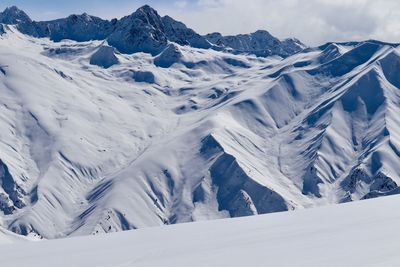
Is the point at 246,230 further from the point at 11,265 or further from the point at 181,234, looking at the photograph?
the point at 11,265

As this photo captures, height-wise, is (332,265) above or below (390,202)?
above

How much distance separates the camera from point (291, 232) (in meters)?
33.1

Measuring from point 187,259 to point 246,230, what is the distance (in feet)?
31.4

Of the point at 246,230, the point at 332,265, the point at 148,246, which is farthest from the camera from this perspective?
the point at 246,230

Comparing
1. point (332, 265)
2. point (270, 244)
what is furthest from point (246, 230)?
point (332, 265)

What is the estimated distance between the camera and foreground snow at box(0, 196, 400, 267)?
982 inches

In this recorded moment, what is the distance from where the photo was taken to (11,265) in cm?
2780

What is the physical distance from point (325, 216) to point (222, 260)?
50.8 feet

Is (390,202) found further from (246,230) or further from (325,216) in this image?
(246,230)

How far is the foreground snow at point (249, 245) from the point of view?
81.8 ft

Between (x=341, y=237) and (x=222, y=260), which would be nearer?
(x=222, y=260)

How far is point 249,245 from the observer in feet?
96.0

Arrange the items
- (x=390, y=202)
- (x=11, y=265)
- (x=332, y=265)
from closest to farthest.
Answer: (x=332, y=265)
(x=11, y=265)
(x=390, y=202)

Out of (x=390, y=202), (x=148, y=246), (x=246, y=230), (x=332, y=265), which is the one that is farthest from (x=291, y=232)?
(x=390, y=202)
